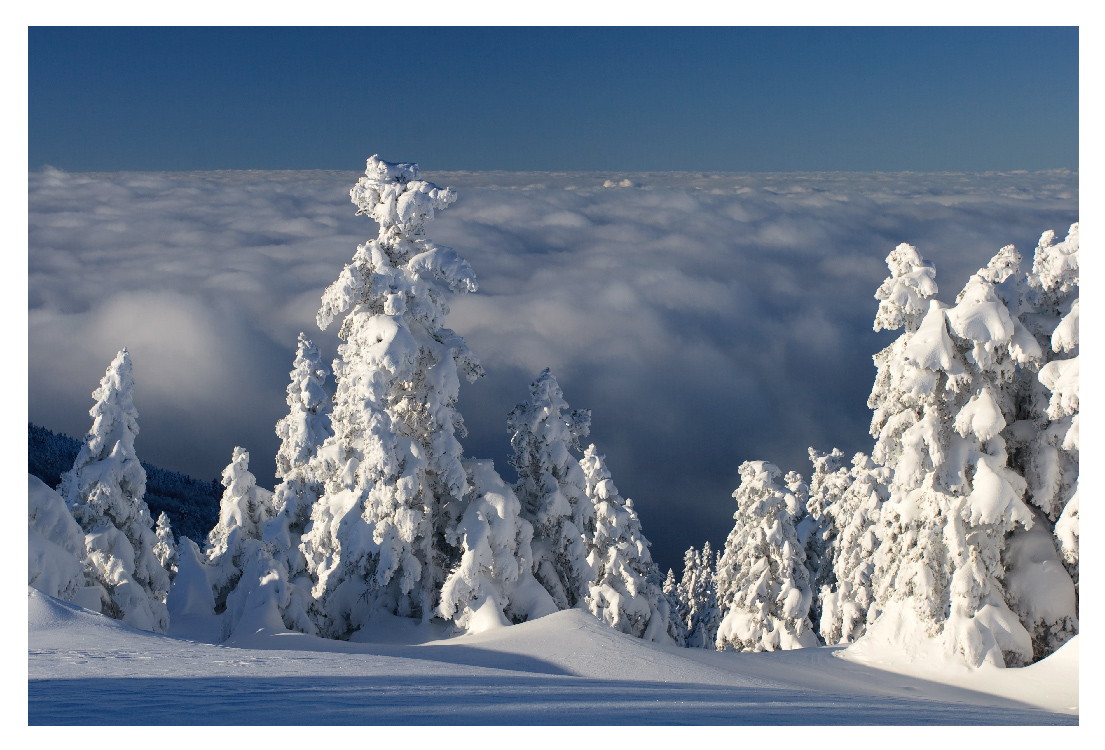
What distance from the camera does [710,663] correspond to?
58.6ft

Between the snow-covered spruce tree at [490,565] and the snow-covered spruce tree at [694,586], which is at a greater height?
the snow-covered spruce tree at [490,565]

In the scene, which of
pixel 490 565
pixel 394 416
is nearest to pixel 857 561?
pixel 490 565

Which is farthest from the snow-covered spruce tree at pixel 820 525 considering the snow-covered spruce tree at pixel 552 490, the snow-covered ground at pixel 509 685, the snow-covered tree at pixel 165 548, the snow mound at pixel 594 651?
the snow-covered tree at pixel 165 548

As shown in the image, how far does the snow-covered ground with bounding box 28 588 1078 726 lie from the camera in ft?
35.7

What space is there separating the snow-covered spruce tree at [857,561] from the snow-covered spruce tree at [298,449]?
736 inches

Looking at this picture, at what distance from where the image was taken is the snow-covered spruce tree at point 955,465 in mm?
19000

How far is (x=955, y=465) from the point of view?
1978 centimetres

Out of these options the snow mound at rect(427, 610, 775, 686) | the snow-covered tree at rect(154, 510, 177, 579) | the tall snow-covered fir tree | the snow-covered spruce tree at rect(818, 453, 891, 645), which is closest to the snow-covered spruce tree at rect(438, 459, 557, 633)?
the snow mound at rect(427, 610, 775, 686)

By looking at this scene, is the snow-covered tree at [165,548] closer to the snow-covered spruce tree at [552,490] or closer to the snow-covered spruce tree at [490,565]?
the snow-covered spruce tree at [552,490]

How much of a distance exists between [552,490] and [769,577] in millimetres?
Answer: 11748

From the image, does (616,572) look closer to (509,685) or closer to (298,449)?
(298,449)

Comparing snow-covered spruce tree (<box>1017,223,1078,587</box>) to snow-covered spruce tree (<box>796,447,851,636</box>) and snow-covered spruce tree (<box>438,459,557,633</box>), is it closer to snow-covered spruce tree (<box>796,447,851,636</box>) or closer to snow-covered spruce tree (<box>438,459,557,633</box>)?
snow-covered spruce tree (<box>438,459,557,633</box>)

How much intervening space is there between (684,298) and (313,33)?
36918 mm
